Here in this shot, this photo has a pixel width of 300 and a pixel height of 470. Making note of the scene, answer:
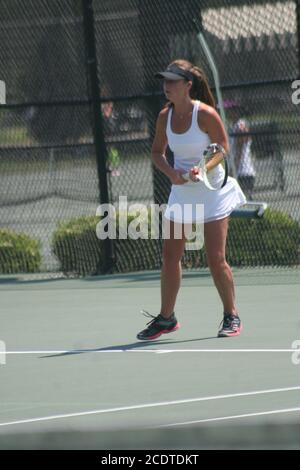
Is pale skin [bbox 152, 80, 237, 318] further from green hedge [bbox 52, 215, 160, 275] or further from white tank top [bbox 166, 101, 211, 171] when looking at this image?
green hedge [bbox 52, 215, 160, 275]

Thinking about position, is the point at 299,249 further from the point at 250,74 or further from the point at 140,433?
the point at 140,433

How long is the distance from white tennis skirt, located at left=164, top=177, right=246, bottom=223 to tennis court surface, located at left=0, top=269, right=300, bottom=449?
78 cm

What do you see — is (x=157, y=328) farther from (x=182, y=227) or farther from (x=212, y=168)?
(x=212, y=168)

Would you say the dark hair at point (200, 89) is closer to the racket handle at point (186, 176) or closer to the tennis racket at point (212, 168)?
the tennis racket at point (212, 168)

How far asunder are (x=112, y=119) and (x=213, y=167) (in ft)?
13.7

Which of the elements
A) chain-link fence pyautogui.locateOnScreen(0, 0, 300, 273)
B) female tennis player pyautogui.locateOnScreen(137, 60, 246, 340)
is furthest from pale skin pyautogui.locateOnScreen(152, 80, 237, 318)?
chain-link fence pyautogui.locateOnScreen(0, 0, 300, 273)

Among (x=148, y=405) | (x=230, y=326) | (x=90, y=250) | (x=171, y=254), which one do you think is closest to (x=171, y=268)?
(x=171, y=254)

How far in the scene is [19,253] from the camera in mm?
11789

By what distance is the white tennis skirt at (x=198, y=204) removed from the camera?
753 centimetres

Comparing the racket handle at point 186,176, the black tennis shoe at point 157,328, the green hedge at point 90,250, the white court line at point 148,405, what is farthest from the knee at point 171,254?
the green hedge at point 90,250

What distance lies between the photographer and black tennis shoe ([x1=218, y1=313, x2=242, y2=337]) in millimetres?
7699

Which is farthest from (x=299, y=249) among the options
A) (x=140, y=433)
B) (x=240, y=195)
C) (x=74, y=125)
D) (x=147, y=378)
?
(x=140, y=433)

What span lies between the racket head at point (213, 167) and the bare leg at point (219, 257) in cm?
23
